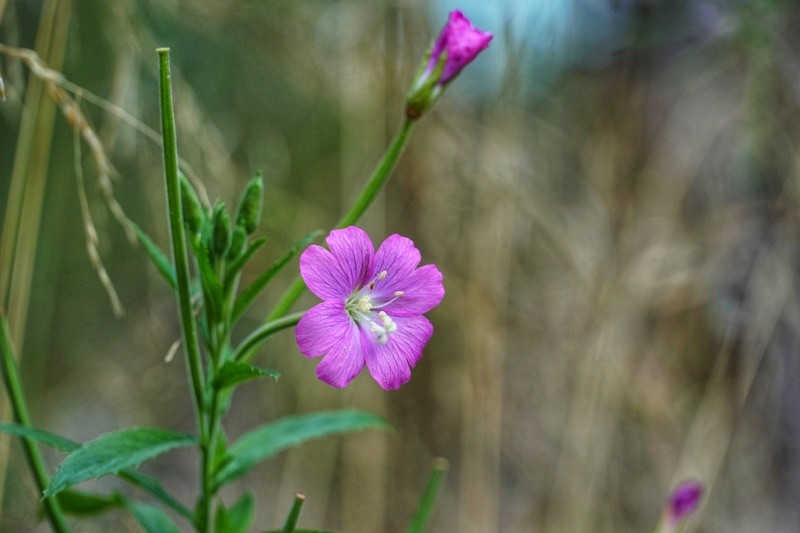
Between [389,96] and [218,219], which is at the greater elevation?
[389,96]

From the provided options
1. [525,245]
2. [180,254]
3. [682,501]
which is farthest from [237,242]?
[525,245]

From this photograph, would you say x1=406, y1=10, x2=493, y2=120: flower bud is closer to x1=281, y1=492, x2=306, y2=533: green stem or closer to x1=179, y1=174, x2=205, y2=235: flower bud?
x1=179, y1=174, x2=205, y2=235: flower bud

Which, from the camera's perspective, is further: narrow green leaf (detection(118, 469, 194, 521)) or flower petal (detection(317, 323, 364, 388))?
narrow green leaf (detection(118, 469, 194, 521))

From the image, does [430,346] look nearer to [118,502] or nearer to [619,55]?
[619,55]

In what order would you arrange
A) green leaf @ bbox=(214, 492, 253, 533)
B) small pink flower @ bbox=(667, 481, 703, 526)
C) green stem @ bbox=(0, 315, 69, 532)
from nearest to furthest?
green stem @ bbox=(0, 315, 69, 532)
green leaf @ bbox=(214, 492, 253, 533)
small pink flower @ bbox=(667, 481, 703, 526)

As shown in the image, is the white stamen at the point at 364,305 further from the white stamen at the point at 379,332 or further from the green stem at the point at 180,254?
the green stem at the point at 180,254

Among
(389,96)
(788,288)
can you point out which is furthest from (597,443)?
(389,96)

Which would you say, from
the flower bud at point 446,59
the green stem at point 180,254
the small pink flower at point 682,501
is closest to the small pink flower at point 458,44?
the flower bud at point 446,59

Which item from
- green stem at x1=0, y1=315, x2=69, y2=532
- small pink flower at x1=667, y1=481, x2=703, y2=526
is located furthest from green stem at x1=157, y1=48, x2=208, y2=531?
small pink flower at x1=667, y1=481, x2=703, y2=526
